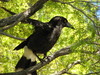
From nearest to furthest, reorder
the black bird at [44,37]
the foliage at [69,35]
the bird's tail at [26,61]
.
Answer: the foliage at [69,35], the black bird at [44,37], the bird's tail at [26,61]

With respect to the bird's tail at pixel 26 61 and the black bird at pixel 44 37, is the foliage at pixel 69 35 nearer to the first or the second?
the black bird at pixel 44 37

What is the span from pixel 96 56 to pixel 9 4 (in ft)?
9.40

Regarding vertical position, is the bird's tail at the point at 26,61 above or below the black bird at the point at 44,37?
below

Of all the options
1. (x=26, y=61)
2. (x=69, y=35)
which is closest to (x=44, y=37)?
(x=26, y=61)

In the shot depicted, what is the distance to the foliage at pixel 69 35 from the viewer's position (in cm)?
465

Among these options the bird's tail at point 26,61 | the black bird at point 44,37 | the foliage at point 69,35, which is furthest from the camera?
the bird's tail at point 26,61

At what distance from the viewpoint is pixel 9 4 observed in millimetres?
6355

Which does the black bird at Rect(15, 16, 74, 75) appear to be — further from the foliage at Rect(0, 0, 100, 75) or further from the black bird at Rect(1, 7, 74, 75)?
the foliage at Rect(0, 0, 100, 75)

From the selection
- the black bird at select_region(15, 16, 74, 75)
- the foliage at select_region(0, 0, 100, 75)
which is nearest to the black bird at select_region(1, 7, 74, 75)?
the black bird at select_region(15, 16, 74, 75)

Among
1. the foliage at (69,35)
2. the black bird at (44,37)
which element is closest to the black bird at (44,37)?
the black bird at (44,37)

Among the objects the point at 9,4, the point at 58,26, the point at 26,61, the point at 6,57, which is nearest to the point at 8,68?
the point at 6,57

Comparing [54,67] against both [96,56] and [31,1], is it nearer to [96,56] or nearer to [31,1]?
[31,1]

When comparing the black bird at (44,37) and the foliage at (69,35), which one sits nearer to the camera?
the foliage at (69,35)

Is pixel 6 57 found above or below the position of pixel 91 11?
below
